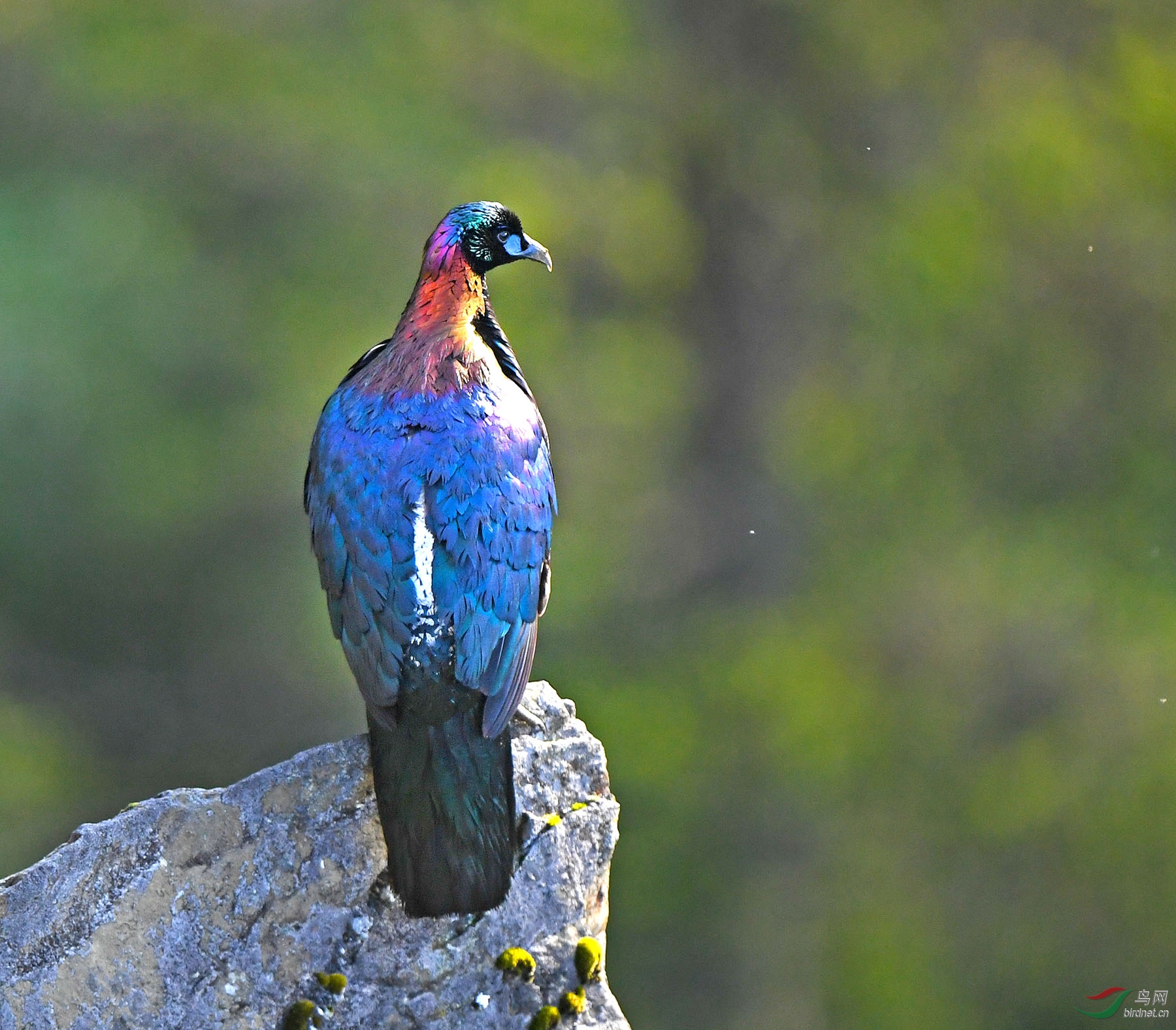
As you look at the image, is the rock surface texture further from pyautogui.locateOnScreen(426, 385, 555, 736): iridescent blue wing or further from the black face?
the black face

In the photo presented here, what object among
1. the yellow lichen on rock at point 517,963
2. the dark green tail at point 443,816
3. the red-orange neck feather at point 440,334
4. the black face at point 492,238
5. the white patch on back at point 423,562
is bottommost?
the yellow lichen on rock at point 517,963

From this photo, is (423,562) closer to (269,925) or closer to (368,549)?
(368,549)

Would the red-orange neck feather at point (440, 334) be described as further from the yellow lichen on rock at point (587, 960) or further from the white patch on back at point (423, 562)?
the yellow lichen on rock at point (587, 960)

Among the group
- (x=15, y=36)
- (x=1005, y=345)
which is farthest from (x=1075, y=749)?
(x=15, y=36)

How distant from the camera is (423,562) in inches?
139

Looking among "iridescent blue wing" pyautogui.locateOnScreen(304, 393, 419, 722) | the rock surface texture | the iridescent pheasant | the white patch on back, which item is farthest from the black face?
the rock surface texture

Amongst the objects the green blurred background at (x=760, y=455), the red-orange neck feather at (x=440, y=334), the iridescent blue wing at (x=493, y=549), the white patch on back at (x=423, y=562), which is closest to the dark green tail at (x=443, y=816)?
the iridescent blue wing at (x=493, y=549)

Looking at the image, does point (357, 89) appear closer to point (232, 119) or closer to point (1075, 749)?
point (232, 119)

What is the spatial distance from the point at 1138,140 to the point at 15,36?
6.97 meters

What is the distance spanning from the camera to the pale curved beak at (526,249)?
4164 millimetres

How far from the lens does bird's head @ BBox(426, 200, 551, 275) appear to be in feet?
13.3

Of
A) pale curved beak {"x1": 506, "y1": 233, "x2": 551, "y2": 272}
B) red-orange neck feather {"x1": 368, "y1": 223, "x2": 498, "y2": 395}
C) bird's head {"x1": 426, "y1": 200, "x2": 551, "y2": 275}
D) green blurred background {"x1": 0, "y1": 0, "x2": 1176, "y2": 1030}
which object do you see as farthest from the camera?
green blurred background {"x1": 0, "y1": 0, "x2": 1176, "y2": 1030}

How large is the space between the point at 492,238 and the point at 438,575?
1.03 m

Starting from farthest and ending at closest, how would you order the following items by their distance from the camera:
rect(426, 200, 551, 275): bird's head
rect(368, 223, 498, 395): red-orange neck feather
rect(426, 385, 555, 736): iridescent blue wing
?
rect(426, 200, 551, 275): bird's head, rect(368, 223, 498, 395): red-orange neck feather, rect(426, 385, 555, 736): iridescent blue wing
